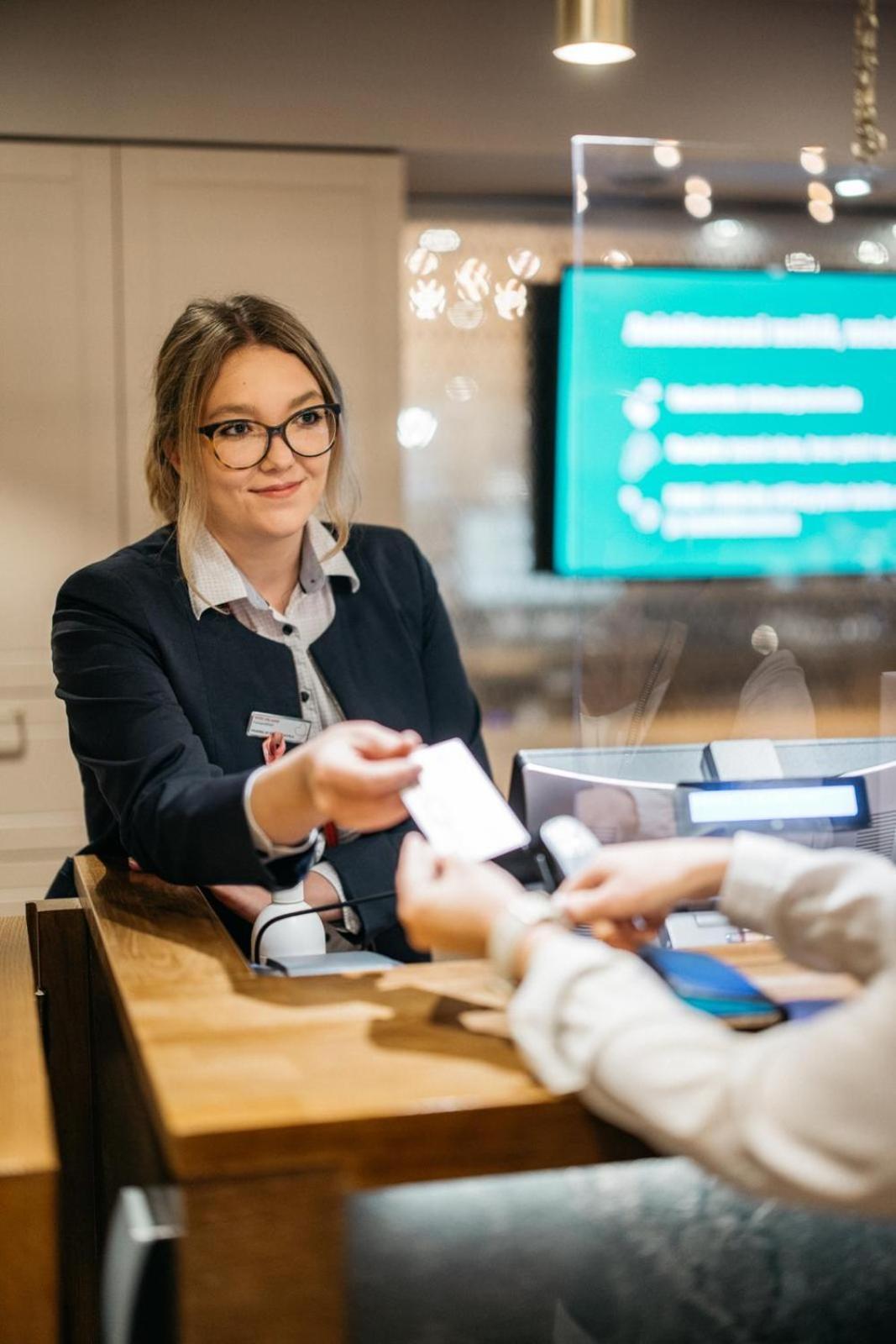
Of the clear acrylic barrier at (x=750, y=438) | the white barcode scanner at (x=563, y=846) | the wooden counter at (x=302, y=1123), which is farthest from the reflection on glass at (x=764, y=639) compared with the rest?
the wooden counter at (x=302, y=1123)

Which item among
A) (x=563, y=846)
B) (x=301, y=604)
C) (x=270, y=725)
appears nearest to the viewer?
(x=563, y=846)

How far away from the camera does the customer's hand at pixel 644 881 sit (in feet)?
3.78

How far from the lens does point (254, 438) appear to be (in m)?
1.89

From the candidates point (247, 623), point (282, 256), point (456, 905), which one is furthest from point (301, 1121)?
point (282, 256)

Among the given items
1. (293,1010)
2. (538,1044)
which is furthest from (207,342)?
(538,1044)

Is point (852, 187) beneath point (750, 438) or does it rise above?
above

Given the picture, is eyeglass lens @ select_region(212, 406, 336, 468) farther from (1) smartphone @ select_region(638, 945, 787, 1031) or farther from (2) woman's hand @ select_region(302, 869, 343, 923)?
(1) smartphone @ select_region(638, 945, 787, 1031)

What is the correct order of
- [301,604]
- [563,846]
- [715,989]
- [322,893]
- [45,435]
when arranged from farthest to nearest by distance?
[45,435], [301,604], [322,893], [563,846], [715,989]

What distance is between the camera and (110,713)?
1.68m

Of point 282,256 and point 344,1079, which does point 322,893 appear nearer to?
point 344,1079

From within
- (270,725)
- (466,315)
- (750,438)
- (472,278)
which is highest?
(472,278)

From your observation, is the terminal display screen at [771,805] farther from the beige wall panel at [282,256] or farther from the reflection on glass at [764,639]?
the beige wall panel at [282,256]

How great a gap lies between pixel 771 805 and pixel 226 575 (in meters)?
0.75

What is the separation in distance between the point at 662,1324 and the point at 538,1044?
0.32 meters
